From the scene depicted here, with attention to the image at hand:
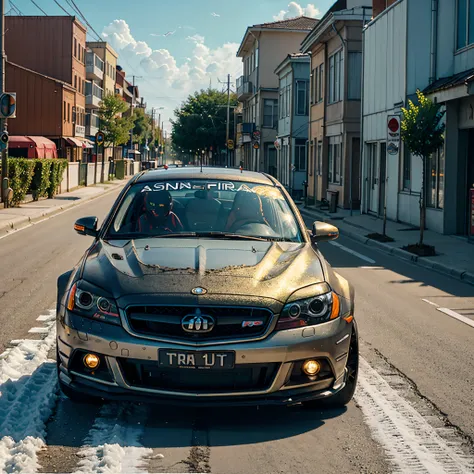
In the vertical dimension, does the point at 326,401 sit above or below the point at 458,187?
below

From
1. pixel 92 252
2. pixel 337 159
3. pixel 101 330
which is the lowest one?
pixel 101 330

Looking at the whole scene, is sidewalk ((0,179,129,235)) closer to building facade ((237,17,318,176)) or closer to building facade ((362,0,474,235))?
building facade ((362,0,474,235))

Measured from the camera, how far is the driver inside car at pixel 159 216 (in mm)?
6703

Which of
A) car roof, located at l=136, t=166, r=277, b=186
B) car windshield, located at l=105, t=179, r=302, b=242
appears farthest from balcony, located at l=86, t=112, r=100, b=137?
car windshield, located at l=105, t=179, r=302, b=242

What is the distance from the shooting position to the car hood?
5.19 metres

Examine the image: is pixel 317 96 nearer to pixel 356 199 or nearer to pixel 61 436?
pixel 356 199

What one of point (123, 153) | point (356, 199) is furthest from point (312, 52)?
point (123, 153)

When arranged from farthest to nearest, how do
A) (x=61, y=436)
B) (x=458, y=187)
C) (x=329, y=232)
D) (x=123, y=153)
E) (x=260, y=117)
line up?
(x=123, y=153) → (x=260, y=117) → (x=458, y=187) → (x=329, y=232) → (x=61, y=436)

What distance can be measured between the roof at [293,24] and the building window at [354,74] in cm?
3693

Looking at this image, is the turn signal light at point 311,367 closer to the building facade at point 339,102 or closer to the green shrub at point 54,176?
the building facade at point 339,102

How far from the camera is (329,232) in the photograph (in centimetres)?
689

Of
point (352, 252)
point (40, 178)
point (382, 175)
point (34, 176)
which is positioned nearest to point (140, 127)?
point (40, 178)

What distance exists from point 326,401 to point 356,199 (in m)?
28.9

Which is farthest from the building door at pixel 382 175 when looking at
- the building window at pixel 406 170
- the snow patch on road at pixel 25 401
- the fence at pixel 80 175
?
the snow patch on road at pixel 25 401
